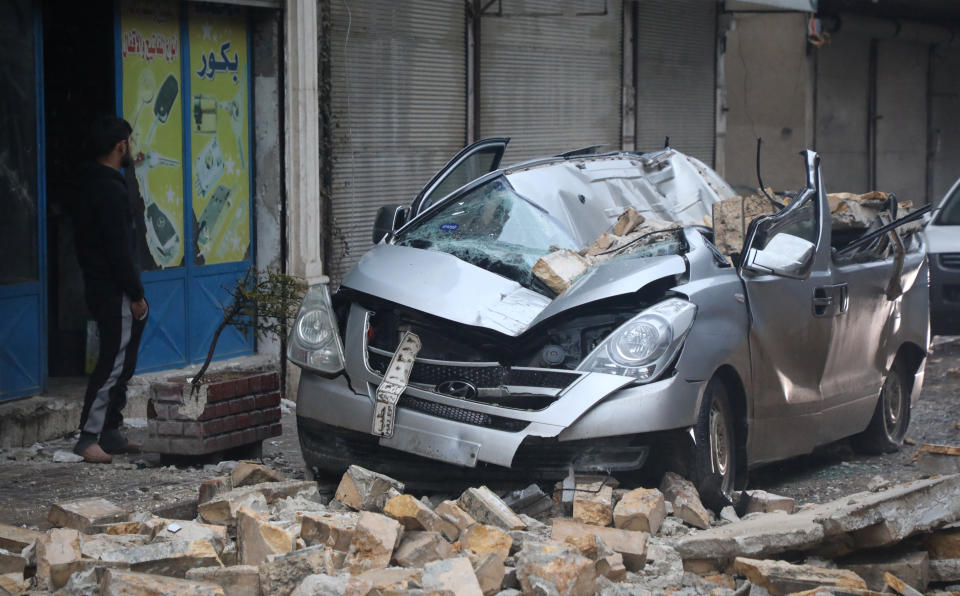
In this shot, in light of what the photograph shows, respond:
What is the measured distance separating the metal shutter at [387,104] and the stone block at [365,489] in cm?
530

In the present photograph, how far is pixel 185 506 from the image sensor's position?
5.46 m

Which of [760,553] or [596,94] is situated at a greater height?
[596,94]

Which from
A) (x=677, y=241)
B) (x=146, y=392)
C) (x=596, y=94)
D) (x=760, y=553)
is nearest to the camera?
(x=760, y=553)

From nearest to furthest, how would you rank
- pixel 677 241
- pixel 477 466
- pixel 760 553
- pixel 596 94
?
1. pixel 760 553
2. pixel 477 466
3. pixel 677 241
4. pixel 596 94

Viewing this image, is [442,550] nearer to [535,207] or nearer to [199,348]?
[535,207]

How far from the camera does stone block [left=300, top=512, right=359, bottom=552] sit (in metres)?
4.71

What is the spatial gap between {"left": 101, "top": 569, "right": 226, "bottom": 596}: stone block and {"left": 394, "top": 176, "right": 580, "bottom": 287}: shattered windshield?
247cm

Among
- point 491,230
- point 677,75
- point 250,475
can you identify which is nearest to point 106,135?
point 491,230

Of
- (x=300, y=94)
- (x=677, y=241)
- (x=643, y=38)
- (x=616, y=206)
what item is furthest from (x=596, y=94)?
(x=677, y=241)

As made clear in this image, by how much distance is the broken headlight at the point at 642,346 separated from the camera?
5.34m

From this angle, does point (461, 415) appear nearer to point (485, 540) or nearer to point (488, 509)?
point (488, 509)

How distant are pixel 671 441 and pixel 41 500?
309cm

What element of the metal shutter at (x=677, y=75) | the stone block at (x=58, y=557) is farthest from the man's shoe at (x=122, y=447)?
the metal shutter at (x=677, y=75)

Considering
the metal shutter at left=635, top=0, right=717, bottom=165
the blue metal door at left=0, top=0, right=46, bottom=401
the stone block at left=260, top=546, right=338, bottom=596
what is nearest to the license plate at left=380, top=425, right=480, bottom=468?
the stone block at left=260, top=546, right=338, bottom=596
